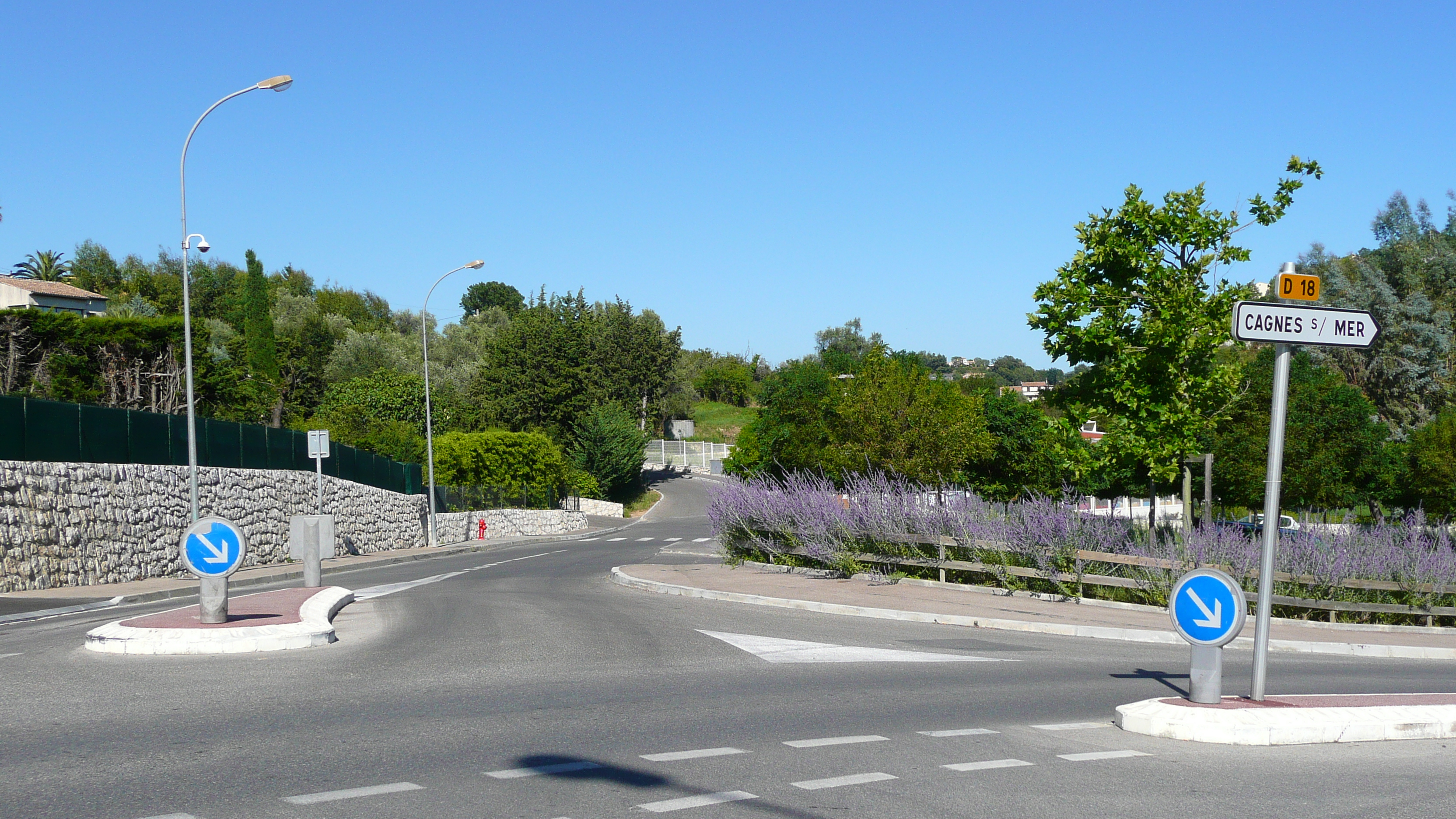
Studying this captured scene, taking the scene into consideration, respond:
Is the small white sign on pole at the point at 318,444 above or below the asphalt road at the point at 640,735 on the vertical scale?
above

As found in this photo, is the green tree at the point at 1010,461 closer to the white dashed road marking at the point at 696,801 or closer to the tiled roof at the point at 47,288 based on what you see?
the white dashed road marking at the point at 696,801

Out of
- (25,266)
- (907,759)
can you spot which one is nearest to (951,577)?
(907,759)

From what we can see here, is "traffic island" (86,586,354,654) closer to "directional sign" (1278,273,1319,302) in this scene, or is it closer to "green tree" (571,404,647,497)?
"directional sign" (1278,273,1319,302)

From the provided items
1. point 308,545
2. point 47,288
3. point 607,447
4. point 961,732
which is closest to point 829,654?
point 961,732

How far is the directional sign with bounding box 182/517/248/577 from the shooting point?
11836mm

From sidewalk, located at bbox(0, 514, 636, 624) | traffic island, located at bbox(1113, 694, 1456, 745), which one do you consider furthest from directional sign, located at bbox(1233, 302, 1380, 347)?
sidewalk, located at bbox(0, 514, 636, 624)

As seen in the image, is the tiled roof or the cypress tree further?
the cypress tree

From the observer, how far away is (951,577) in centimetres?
1927

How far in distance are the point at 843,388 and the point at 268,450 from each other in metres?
23.9

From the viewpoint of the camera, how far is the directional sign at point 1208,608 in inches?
305

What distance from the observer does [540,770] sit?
6.57 meters

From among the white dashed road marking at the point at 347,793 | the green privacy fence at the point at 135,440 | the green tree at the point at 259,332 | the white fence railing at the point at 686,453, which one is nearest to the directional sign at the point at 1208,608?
the white dashed road marking at the point at 347,793

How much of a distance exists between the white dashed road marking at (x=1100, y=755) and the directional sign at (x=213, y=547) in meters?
8.77

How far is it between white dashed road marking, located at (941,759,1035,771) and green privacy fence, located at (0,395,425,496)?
19.9 m
